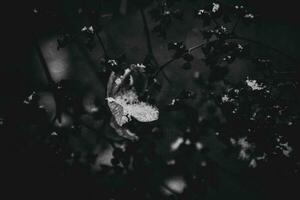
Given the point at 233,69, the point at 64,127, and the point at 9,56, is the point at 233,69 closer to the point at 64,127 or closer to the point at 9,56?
the point at 64,127

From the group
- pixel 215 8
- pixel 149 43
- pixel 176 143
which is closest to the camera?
pixel 215 8

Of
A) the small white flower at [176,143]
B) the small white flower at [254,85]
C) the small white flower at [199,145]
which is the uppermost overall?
the small white flower at [254,85]

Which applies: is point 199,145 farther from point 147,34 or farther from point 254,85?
point 147,34

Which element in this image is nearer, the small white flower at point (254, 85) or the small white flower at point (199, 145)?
the small white flower at point (254, 85)

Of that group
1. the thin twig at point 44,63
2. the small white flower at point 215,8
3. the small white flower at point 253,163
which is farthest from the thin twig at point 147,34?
the small white flower at point 253,163

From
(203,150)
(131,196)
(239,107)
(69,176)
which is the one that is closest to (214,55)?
(239,107)

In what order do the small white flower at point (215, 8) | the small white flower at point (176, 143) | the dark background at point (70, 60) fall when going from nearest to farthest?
the small white flower at point (215, 8) < the dark background at point (70, 60) < the small white flower at point (176, 143)

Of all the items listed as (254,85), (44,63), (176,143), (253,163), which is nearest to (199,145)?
(176,143)

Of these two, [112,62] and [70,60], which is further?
[70,60]

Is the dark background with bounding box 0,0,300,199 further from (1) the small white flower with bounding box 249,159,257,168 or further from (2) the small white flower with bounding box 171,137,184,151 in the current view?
(2) the small white flower with bounding box 171,137,184,151

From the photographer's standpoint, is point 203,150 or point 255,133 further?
point 203,150

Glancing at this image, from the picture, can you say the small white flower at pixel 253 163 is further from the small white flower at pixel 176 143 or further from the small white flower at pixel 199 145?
the small white flower at pixel 176 143
